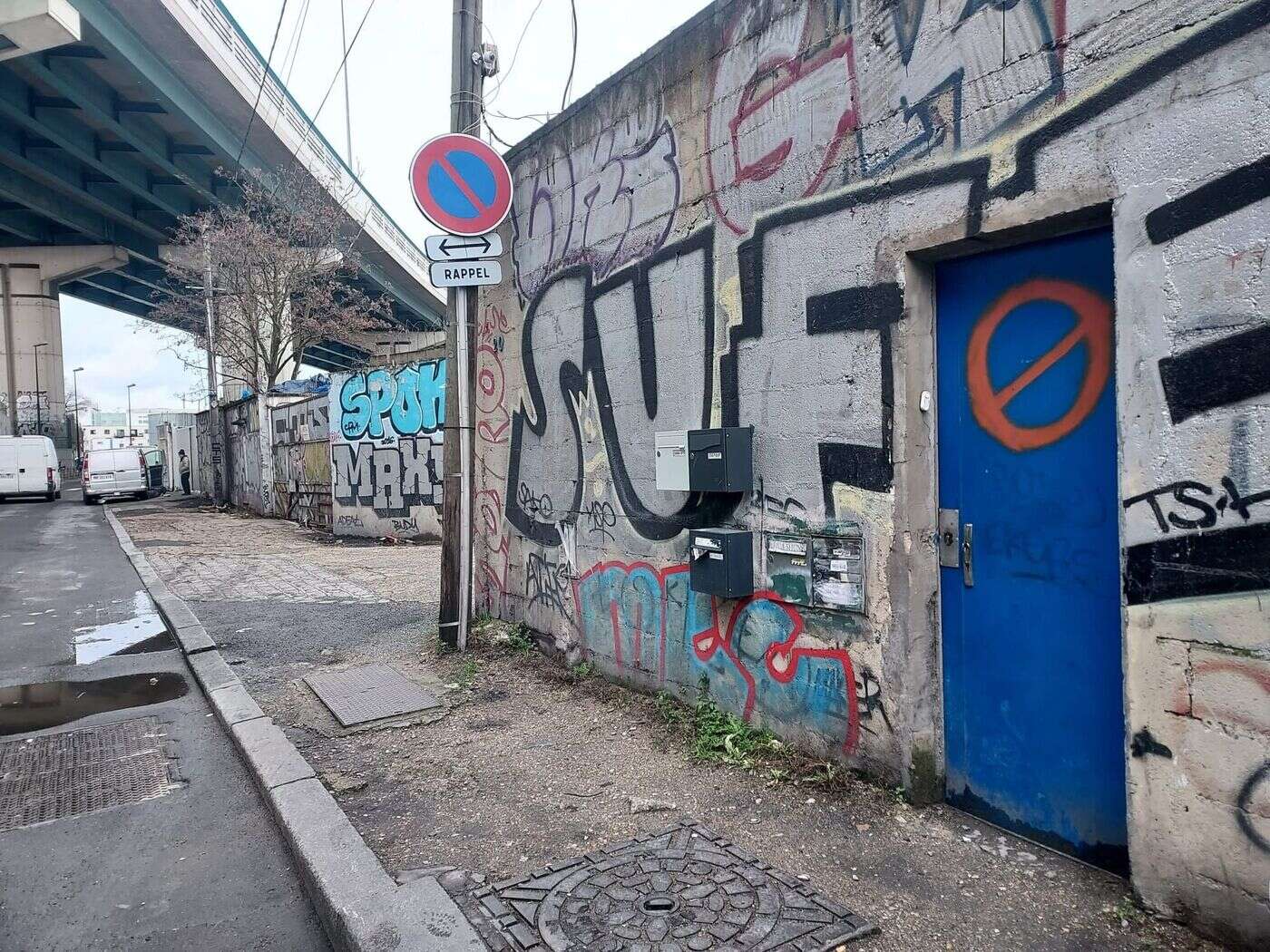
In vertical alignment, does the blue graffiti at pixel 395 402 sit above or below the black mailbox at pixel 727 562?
above

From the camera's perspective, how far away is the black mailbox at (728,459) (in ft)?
14.1

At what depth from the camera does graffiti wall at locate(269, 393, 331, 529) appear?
651 inches

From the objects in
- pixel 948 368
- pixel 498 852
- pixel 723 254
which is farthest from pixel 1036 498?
pixel 498 852

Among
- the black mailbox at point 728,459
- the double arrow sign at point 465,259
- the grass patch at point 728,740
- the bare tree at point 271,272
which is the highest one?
the bare tree at point 271,272

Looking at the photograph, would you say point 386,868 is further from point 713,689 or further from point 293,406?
point 293,406

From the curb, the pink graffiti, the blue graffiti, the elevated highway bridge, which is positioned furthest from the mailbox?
the elevated highway bridge

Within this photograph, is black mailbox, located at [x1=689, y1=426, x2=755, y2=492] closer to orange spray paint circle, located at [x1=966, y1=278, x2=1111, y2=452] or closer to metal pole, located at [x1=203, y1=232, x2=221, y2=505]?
orange spray paint circle, located at [x1=966, y1=278, x2=1111, y2=452]

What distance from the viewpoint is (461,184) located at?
20.8ft

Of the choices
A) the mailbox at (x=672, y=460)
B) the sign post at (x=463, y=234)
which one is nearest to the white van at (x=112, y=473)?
the sign post at (x=463, y=234)

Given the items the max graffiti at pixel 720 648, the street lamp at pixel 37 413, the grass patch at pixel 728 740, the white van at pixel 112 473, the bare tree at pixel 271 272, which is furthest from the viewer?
the street lamp at pixel 37 413

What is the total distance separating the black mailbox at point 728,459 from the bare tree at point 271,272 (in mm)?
21107

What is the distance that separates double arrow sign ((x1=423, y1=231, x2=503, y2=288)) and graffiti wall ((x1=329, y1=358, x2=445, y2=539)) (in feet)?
22.9

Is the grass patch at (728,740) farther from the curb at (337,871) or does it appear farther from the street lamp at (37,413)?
the street lamp at (37,413)

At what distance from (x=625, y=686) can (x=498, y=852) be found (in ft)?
6.68
